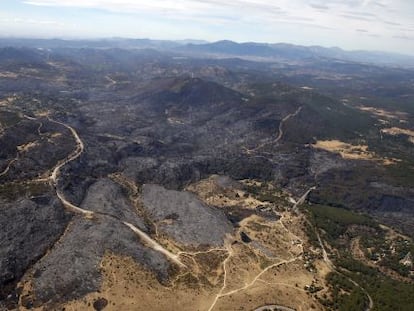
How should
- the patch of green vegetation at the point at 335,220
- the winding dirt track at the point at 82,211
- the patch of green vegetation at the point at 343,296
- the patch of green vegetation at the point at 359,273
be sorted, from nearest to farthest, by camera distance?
the patch of green vegetation at the point at 343,296
the patch of green vegetation at the point at 359,273
the winding dirt track at the point at 82,211
the patch of green vegetation at the point at 335,220

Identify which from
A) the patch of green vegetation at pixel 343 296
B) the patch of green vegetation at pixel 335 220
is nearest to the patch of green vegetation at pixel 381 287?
the patch of green vegetation at pixel 343 296

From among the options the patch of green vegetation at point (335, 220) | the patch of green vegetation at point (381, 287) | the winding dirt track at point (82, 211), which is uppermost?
the winding dirt track at point (82, 211)

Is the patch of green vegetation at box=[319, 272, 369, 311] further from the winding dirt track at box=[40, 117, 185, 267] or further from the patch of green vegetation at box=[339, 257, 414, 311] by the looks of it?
the winding dirt track at box=[40, 117, 185, 267]

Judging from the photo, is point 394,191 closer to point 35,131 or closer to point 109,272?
point 109,272

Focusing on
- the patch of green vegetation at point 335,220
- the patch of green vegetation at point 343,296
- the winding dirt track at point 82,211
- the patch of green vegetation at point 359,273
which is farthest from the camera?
the patch of green vegetation at point 335,220

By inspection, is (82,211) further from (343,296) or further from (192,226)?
(343,296)

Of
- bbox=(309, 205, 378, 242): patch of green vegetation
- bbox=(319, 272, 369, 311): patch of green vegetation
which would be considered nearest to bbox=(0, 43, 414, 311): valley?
bbox=(319, 272, 369, 311): patch of green vegetation

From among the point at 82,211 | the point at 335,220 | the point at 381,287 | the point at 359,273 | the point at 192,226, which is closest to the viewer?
the point at 381,287

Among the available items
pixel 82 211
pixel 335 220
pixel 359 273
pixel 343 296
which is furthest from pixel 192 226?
pixel 335 220

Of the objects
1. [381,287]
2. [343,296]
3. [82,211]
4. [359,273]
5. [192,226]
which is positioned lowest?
[359,273]

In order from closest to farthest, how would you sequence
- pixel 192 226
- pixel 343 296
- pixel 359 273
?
1. pixel 343 296
2. pixel 359 273
3. pixel 192 226

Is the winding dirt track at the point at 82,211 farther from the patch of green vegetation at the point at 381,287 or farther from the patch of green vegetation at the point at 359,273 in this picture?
the patch of green vegetation at the point at 381,287
